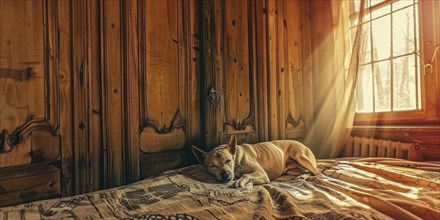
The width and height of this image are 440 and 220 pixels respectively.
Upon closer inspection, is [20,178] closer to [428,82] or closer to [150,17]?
[150,17]

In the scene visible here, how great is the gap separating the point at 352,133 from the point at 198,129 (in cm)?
164

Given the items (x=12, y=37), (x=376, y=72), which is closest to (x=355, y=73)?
(x=376, y=72)

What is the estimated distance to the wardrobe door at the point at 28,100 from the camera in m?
1.43

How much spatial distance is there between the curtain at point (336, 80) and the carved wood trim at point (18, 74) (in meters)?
2.63

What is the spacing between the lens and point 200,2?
2240 millimetres

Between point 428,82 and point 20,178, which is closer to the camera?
point 20,178

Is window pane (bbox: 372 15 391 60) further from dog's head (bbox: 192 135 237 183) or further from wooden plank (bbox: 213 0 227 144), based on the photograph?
dog's head (bbox: 192 135 237 183)

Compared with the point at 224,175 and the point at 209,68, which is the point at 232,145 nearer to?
the point at 224,175

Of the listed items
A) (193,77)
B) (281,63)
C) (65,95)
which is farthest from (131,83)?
(281,63)

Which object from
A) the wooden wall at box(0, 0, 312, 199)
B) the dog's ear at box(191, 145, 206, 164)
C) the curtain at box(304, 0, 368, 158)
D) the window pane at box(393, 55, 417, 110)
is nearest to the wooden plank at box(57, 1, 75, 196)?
the wooden wall at box(0, 0, 312, 199)

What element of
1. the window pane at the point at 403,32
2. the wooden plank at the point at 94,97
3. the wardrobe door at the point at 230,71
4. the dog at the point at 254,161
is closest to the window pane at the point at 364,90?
the window pane at the point at 403,32

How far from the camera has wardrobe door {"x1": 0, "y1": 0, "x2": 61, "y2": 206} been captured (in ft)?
4.68

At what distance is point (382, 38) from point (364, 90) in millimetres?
522

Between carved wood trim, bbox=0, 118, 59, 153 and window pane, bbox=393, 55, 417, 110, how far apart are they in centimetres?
275
